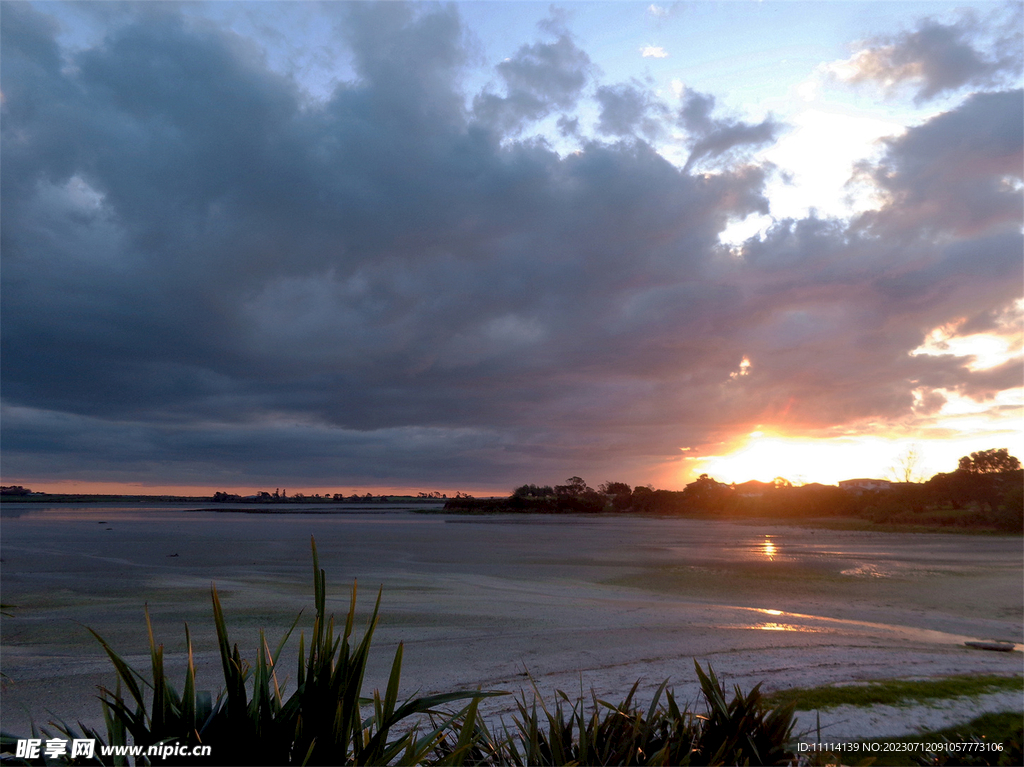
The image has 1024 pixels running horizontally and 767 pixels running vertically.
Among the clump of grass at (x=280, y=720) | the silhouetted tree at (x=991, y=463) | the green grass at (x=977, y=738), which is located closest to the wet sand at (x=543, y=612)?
the green grass at (x=977, y=738)

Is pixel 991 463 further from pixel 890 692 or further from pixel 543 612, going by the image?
pixel 890 692

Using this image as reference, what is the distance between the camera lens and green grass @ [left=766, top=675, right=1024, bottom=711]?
857 cm

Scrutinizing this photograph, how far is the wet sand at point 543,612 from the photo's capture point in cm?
1081

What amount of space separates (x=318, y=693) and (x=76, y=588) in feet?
82.1

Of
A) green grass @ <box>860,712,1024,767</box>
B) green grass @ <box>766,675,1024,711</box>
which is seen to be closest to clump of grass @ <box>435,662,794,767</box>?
green grass @ <box>860,712,1024,767</box>

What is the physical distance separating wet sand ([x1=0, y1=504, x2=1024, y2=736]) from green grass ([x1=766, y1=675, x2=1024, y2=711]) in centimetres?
69

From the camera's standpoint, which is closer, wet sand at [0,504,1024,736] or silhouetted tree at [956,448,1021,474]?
wet sand at [0,504,1024,736]

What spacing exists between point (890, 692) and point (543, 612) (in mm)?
9912

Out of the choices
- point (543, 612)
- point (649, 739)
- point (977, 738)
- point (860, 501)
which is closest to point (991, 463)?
point (860, 501)

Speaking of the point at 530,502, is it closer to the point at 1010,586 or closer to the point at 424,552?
the point at 424,552

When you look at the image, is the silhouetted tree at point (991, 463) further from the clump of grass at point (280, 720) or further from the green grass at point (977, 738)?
the clump of grass at point (280, 720)

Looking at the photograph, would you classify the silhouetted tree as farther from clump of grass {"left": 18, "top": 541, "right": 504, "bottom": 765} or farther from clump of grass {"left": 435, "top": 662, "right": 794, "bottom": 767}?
clump of grass {"left": 18, "top": 541, "right": 504, "bottom": 765}

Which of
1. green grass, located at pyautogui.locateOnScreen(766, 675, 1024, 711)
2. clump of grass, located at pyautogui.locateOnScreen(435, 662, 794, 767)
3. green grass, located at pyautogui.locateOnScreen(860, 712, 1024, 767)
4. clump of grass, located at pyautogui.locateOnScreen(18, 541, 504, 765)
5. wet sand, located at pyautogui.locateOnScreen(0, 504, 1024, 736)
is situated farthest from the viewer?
wet sand, located at pyautogui.locateOnScreen(0, 504, 1024, 736)

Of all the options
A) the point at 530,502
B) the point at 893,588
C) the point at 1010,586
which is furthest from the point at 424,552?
the point at 530,502
